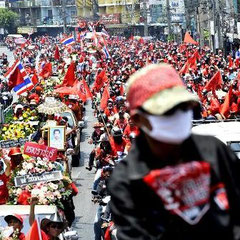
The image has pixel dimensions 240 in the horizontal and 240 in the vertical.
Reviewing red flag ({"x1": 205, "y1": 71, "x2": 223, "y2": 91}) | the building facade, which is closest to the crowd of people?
red flag ({"x1": 205, "y1": 71, "x2": 223, "y2": 91})

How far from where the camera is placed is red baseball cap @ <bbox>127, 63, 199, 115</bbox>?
9.13 feet

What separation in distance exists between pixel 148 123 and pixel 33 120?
17487 millimetres

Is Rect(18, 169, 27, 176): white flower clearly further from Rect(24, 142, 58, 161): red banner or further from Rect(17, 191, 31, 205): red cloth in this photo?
Rect(24, 142, 58, 161): red banner

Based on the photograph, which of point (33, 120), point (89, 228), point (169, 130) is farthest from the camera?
point (33, 120)

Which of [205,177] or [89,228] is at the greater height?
[205,177]

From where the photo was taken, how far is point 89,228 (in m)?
13.9

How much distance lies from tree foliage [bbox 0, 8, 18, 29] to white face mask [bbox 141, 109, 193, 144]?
132 m

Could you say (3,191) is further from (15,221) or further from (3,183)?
(15,221)

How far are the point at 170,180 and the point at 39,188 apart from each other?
7975 mm

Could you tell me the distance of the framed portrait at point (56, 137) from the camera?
1553 cm

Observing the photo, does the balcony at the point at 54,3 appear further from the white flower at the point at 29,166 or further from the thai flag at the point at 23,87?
the white flower at the point at 29,166

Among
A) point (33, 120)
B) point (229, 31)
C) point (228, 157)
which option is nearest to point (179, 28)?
point (229, 31)

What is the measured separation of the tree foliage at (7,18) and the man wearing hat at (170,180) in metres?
132

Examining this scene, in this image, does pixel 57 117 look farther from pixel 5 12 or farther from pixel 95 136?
pixel 5 12
